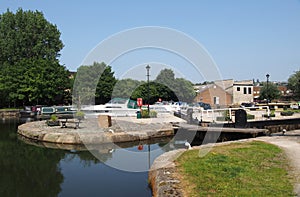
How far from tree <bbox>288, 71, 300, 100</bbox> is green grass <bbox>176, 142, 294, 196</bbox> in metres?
52.3

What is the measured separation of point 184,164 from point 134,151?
20.9 feet

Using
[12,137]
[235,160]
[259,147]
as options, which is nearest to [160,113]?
[12,137]

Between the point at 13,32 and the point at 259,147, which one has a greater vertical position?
the point at 13,32

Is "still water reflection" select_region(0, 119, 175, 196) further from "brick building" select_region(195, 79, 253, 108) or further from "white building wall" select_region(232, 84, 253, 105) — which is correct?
"white building wall" select_region(232, 84, 253, 105)

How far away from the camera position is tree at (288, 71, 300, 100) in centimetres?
5830

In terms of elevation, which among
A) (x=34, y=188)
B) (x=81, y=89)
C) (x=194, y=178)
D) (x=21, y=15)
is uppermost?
(x=21, y=15)

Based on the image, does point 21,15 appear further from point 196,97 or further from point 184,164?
point 184,164

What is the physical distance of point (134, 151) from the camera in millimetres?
15312

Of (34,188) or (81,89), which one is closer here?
(34,188)

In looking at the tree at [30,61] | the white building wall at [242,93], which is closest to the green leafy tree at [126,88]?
the tree at [30,61]

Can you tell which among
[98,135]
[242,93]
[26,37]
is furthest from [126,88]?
[98,135]

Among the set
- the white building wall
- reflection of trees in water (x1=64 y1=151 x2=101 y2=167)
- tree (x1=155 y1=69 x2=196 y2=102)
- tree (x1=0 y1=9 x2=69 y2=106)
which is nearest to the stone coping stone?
reflection of trees in water (x1=64 y1=151 x2=101 y2=167)

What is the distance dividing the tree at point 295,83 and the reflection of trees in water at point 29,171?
53.1 m

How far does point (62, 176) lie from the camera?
36.3ft
